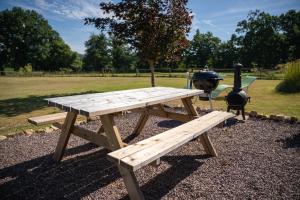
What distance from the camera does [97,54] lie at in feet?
191

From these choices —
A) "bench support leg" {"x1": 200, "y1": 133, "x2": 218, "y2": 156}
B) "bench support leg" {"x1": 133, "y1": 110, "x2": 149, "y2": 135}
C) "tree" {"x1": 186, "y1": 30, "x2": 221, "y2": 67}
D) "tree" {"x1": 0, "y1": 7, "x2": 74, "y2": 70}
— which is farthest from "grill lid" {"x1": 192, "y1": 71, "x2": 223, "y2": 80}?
"tree" {"x1": 0, "y1": 7, "x2": 74, "y2": 70}

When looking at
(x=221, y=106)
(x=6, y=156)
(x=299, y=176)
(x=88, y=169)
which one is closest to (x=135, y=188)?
(x=88, y=169)

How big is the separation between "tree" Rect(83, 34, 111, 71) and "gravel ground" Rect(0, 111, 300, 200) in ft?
184

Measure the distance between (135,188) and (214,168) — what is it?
1.49 meters

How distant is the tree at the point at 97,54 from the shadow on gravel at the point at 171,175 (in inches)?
2252

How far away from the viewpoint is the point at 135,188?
2277 millimetres

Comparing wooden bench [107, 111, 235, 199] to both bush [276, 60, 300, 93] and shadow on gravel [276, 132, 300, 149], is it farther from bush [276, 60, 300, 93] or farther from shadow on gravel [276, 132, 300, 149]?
bush [276, 60, 300, 93]

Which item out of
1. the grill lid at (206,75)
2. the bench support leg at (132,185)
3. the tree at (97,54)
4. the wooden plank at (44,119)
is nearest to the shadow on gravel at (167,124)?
the grill lid at (206,75)

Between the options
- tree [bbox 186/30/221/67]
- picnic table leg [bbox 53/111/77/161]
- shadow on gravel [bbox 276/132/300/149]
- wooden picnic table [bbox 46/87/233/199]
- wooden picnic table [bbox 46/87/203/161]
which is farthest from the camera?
tree [bbox 186/30/221/67]

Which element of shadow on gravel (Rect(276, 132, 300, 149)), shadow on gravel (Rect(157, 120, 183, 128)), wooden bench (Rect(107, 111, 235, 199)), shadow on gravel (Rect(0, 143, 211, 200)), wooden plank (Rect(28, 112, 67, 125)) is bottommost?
shadow on gravel (Rect(0, 143, 211, 200))

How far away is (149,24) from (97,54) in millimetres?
51259

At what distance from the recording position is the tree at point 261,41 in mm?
44781

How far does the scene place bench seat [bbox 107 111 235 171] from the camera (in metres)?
1.99

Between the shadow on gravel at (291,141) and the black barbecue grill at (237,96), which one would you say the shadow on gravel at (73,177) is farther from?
the black barbecue grill at (237,96)
